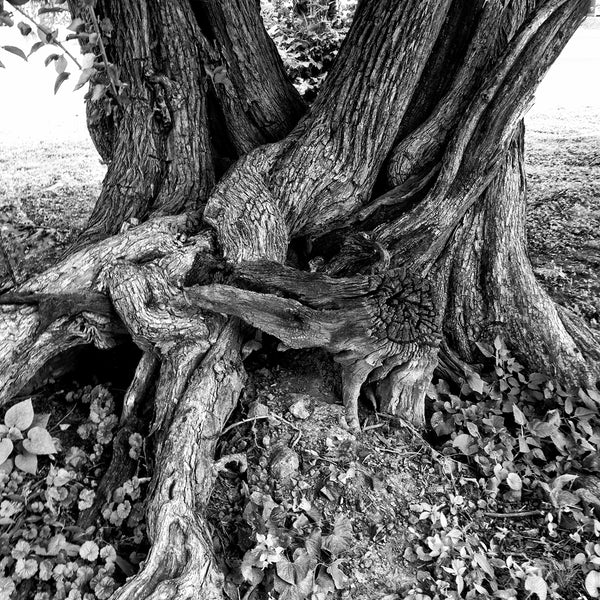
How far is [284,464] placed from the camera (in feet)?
9.21

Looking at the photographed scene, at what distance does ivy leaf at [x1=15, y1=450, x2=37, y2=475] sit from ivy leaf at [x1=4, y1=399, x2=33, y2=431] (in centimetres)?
13

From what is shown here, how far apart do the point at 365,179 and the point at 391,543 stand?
2249mm

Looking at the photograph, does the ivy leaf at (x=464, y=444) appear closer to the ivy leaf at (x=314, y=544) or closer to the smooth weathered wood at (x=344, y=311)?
the smooth weathered wood at (x=344, y=311)

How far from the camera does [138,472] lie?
2730 millimetres

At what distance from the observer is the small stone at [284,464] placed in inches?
110

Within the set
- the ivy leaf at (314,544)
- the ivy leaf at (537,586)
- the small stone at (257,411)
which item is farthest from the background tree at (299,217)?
the ivy leaf at (537,586)

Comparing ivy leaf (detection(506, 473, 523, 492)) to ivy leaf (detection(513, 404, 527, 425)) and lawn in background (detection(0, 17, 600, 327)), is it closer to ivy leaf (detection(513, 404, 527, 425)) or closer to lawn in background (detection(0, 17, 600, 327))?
ivy leaf (detection(513, 404, 527, 425))

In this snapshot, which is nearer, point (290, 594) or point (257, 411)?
point (290, 594)

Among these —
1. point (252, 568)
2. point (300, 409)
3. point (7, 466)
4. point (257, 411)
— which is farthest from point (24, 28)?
point (252, 568)

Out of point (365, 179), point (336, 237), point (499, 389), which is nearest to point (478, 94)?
point (365, 179)

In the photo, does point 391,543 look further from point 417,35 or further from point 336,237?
point 417,35

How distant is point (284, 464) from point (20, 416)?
1363 mm

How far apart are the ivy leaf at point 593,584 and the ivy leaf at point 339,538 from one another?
1208 millimetres

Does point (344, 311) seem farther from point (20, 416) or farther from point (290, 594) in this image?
point (20, 416)
